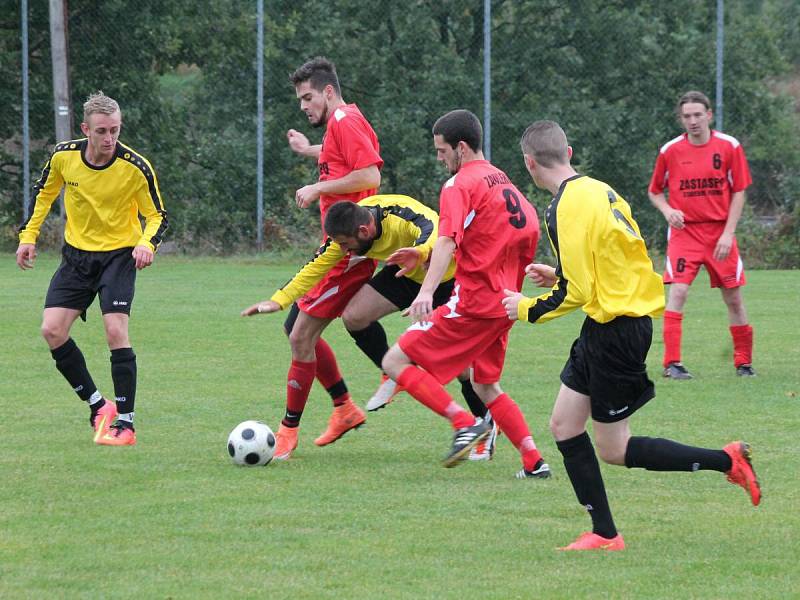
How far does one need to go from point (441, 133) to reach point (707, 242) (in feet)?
14.0

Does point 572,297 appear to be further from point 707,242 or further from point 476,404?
point 707,242

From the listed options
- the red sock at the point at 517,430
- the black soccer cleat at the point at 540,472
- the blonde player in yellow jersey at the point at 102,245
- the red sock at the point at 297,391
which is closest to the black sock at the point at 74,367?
the blonde player in yellow jersey at the point at 102,245

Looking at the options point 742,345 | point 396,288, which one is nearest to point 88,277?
point 396,288

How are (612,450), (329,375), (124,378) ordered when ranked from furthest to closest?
(329,375) < (124,378) < (612,450)

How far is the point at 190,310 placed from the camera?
14.8 metres

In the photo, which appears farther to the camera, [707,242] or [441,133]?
[707,242]

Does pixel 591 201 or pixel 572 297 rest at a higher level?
pixel 591 201

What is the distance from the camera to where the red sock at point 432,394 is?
654cm

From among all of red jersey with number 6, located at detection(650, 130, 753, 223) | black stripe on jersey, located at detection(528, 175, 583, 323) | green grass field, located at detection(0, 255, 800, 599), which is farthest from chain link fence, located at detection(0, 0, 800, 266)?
black stripe on jersey, located at detection(528, 175, 583, 323)

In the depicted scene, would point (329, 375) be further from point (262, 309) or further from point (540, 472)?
point (540, 472)

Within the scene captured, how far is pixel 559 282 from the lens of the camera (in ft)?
17.0

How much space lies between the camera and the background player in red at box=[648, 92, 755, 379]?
10102 millimetres

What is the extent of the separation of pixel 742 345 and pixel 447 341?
4.23 metres

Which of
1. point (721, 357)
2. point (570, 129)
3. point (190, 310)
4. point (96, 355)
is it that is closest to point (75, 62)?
point (570, 129)
